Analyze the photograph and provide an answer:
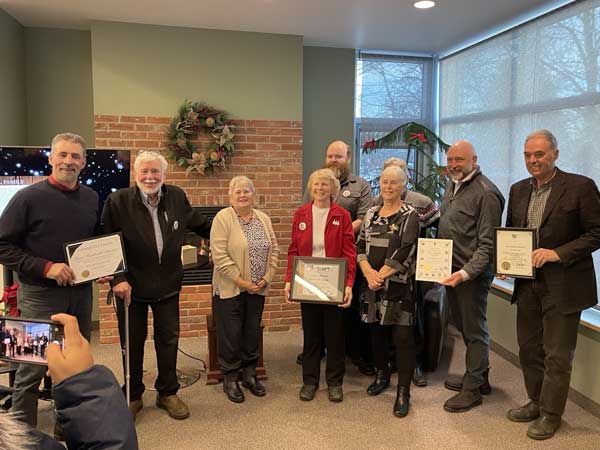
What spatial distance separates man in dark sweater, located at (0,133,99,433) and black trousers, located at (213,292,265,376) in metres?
0.92

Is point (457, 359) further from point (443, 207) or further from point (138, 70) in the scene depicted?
point (138, 70)

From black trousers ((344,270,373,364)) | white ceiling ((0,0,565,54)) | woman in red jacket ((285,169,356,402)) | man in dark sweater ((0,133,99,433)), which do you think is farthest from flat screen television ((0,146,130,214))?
black trousers ((344,270,373,364))

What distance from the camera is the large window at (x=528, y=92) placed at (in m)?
3.37

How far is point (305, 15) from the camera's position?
12.7ft

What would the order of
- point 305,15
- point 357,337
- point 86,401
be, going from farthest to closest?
point 305,15, point 357,337, point 86,401

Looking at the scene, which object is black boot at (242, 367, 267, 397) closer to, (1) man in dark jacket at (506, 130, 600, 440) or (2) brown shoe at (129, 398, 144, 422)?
(2) brown shoe at (129, 398, 144, 422)

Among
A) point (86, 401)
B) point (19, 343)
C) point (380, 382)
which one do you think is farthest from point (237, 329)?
point (86, 401)

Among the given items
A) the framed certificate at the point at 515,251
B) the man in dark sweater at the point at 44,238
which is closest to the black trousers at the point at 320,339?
the framed certificate at the point at 515,251

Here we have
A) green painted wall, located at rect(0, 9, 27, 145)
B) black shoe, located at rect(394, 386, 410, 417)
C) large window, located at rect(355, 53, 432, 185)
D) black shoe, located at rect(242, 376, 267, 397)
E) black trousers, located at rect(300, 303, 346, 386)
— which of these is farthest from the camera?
large window, located at rect(355, 53, 432, 185)

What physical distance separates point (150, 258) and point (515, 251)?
6.45 feet

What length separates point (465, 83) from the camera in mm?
4828

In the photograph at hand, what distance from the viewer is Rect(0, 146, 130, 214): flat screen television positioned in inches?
138

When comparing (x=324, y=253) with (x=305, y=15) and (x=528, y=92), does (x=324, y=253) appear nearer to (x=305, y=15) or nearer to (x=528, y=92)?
(x=305, y=15)

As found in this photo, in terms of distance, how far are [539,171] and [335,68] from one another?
279cm
